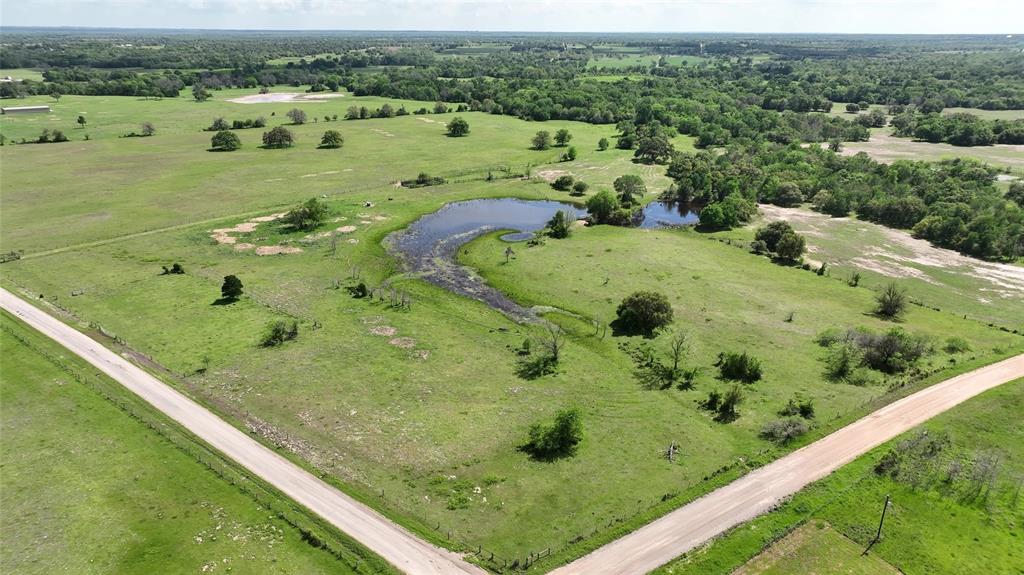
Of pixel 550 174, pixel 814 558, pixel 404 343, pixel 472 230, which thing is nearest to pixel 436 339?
pixel 404 343

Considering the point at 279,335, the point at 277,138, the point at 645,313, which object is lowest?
the point at 279,335

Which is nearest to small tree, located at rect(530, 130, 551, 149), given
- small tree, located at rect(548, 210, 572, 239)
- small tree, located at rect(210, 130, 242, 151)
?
small tree, located at rect(548, 210, 572, 239)

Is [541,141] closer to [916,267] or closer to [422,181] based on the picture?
[422,181]

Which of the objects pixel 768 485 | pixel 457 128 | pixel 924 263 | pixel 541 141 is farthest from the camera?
pixel 457 128

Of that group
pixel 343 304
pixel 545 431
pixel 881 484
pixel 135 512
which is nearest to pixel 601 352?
pixel 545 431

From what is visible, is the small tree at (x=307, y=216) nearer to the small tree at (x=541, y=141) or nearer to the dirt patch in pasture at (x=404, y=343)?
the dirt patch in pasture at (x=404, y=343)

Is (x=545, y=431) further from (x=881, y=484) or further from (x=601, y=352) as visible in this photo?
(x=881, y=484)

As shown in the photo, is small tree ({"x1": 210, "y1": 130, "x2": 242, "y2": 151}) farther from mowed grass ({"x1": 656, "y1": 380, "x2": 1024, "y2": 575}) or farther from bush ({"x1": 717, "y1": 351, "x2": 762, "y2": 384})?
mowed grass ({"x1": 656, "y1": 380, "x2": 1024, "y2": 575})
